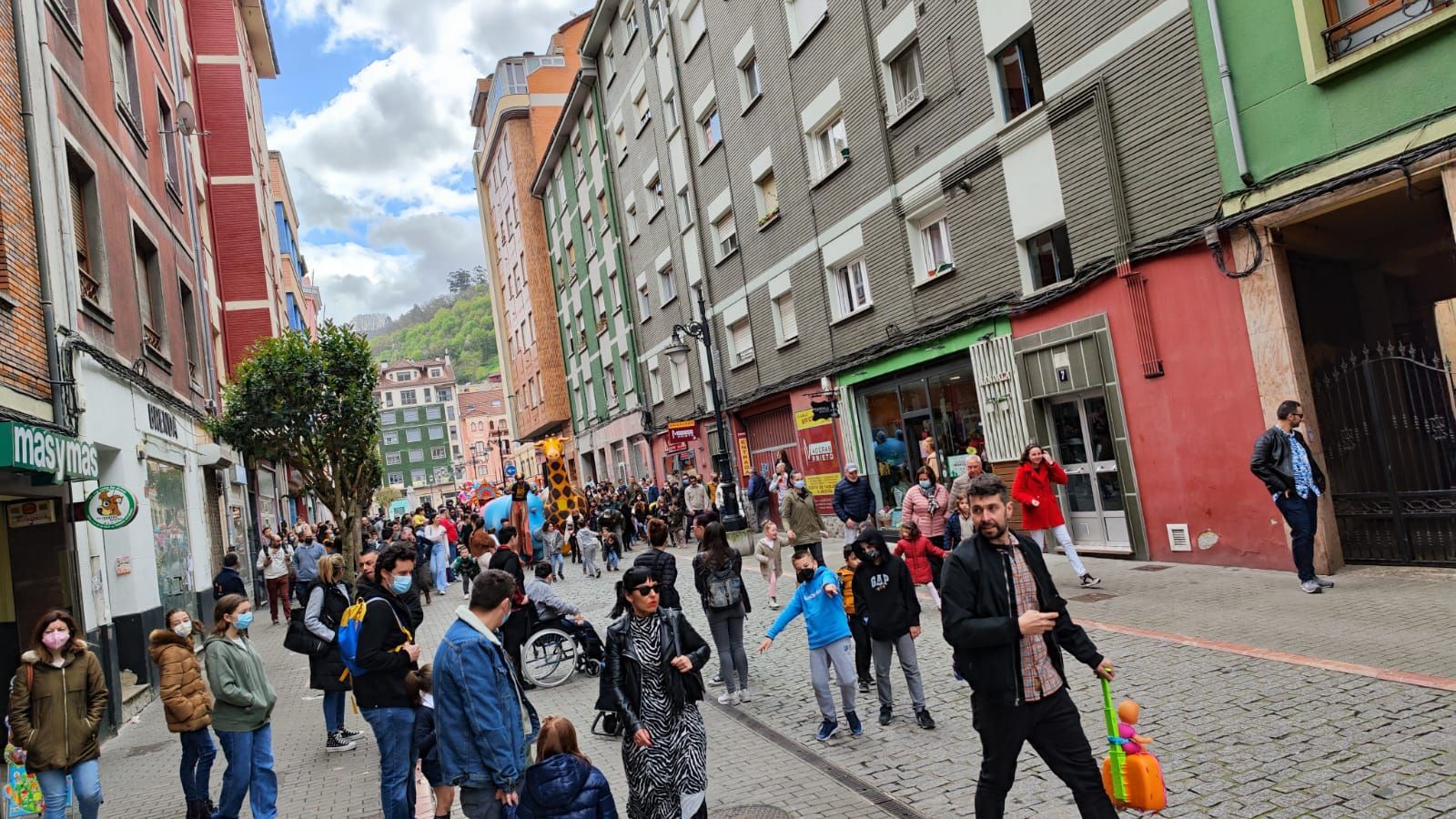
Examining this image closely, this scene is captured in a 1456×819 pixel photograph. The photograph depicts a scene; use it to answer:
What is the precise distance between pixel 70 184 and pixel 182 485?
609cm

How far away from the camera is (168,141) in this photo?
18.4 metres


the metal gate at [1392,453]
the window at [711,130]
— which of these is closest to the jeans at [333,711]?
the metal gate at [1392,453]

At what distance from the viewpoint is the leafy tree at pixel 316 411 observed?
69.2 ft

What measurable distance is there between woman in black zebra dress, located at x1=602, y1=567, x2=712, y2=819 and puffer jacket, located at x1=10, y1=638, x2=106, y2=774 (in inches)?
Answer: 144

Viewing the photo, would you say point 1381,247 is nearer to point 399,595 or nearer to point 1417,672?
point 1417,672

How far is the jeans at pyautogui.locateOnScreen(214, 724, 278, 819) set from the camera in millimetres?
5930

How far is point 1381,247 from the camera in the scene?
1197 cm

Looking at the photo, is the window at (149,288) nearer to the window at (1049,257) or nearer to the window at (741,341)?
the window at (741,341)

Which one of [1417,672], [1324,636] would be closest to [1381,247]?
[1324,636]

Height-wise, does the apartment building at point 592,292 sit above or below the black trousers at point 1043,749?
above

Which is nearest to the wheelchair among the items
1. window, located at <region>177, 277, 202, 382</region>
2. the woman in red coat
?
the woman in red coat

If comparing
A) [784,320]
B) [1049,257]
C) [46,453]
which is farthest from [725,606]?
[784,320]

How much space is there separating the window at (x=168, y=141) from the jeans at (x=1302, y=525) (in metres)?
18.8

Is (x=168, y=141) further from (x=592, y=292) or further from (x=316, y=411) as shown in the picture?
(x=592, y=292)
